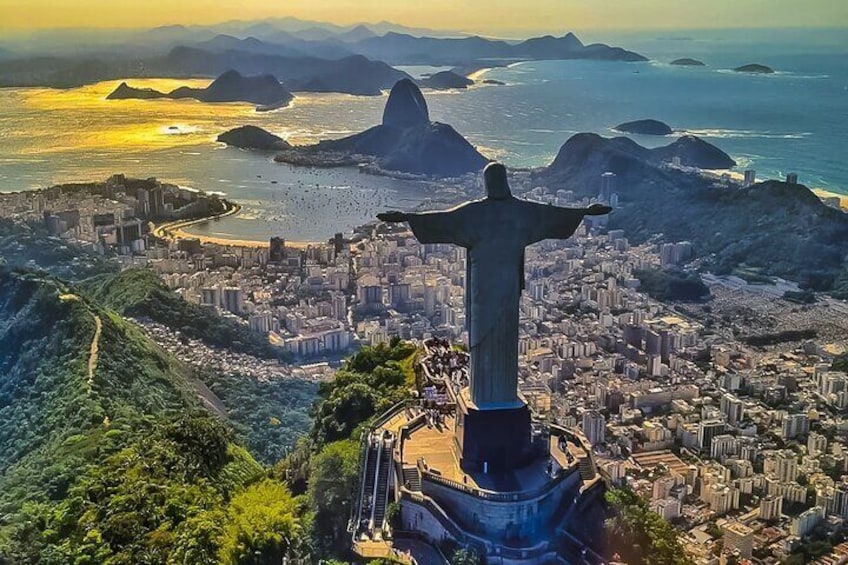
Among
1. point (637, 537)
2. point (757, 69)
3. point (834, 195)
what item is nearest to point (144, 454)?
point (637, 537)

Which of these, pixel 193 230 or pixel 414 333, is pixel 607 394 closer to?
pixel 414 333

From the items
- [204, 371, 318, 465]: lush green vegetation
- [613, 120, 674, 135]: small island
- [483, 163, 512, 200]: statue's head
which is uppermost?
[483, 163, 512, 200]: statue's head

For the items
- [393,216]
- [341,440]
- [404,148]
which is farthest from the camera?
[404,148]

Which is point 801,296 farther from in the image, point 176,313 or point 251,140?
point 251,140

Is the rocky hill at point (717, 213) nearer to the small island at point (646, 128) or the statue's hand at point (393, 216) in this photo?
the small island at point (646, 128)

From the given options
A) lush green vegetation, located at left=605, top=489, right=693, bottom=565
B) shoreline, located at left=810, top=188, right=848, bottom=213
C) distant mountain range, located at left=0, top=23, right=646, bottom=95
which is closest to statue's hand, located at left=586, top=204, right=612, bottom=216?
lush green vegetation, located at left=605, top=489, right=693, bottom=565

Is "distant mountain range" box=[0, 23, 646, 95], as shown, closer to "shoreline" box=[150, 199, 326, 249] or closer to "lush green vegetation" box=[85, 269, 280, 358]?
"shoreline" box=[150, 199, 326, 249]

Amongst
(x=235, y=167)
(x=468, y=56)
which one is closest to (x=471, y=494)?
(x=235, y=167)
